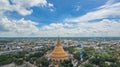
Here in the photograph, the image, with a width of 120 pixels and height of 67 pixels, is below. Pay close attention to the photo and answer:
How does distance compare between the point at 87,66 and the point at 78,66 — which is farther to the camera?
the point at 78,66

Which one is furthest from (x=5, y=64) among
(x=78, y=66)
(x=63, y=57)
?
(x=78, y=66)

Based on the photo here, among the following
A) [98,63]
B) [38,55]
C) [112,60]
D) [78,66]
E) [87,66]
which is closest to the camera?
[87,66]

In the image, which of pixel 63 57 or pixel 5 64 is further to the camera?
pixel 63 57

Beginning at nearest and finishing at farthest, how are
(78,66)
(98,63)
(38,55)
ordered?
(78,66)
(98,63)
(38,55)

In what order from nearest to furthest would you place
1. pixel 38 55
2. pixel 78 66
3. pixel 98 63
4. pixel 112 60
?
pixel 78 66 → pixel 98 63 → pixel 112 60 → pixel 38 55

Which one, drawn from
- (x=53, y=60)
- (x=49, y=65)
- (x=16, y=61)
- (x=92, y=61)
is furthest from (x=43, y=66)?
(x=92, y=61)

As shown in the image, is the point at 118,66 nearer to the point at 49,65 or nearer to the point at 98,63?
the point at 98,63

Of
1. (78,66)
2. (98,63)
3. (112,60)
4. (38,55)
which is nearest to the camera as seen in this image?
(78,66)

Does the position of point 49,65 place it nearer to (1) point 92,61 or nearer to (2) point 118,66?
(1) point 92,61
